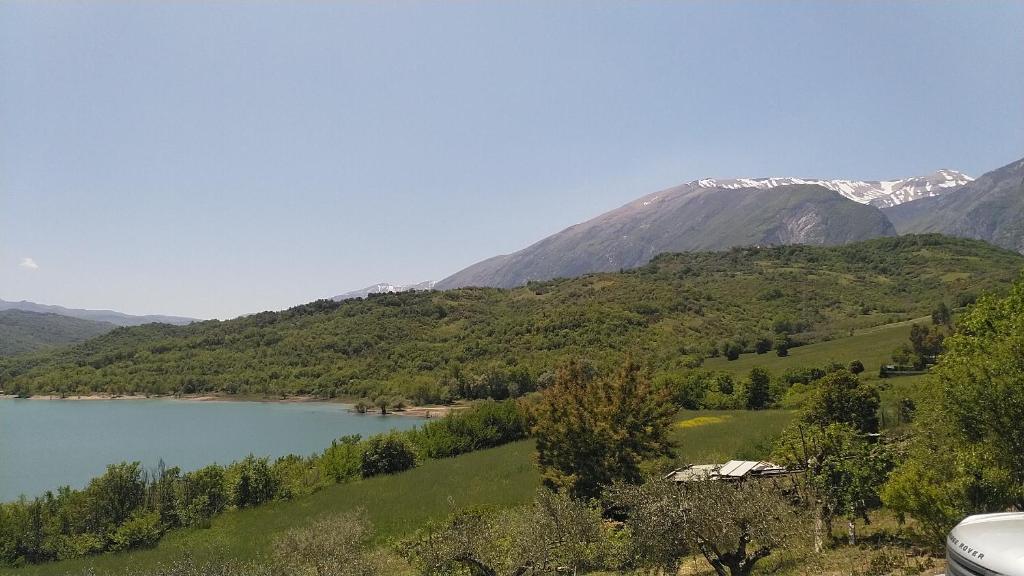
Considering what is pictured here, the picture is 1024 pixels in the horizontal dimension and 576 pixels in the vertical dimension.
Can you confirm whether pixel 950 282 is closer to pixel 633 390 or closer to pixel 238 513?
pixel 633 390

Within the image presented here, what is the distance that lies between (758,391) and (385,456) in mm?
38509

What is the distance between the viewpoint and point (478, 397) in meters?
98.6

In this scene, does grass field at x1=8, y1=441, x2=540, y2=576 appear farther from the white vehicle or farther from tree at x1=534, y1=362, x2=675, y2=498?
the white vehicle

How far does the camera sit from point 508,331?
422ft

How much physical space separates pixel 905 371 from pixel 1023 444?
2037 inches

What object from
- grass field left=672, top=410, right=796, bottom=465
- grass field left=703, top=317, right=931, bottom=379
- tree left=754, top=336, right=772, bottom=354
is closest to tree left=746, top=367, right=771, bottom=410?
grass field left=672, top=410, right=796, bottom=465

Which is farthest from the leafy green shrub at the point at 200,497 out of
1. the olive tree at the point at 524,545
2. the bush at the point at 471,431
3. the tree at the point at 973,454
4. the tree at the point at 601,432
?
the tree at the point at 973,454

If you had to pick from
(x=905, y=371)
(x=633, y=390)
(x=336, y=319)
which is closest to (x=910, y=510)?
(x=633, y=390)

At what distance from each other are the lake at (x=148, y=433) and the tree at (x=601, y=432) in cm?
4774

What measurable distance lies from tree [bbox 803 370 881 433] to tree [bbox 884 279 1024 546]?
11.2m

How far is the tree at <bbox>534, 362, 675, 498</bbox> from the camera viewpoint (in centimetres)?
2533

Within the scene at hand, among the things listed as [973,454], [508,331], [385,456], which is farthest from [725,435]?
[508,331]

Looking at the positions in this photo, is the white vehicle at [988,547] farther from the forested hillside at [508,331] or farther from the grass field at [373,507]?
the forested hillside at [508,331]

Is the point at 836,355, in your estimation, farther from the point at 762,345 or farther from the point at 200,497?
the point at 200,497
